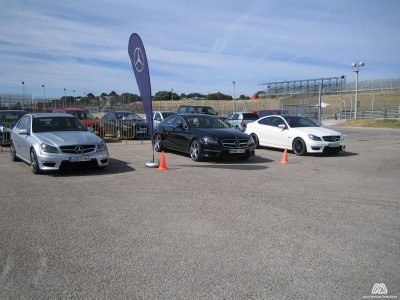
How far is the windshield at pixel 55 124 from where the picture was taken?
10.7 m

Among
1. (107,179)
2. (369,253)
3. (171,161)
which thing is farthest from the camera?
(171,161)

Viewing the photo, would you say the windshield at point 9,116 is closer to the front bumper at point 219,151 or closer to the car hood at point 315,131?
the front bumper at point 219,151

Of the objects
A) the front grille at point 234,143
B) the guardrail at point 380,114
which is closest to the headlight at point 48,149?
the front grille at point 234,143

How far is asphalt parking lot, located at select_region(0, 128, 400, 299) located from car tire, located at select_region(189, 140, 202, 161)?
7.62 feet

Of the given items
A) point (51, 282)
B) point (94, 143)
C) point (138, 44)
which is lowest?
point (51, 282)

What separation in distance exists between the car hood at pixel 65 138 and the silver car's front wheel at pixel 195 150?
3140 mm

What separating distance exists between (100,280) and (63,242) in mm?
1280

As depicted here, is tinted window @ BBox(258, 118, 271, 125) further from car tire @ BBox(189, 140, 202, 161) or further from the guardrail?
the guardrail

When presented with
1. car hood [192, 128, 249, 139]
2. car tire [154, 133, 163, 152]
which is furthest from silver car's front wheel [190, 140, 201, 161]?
car tire [154, 133, 163, 152]

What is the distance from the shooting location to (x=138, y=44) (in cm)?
1082

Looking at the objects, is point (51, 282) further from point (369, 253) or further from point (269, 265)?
point (369, 253)

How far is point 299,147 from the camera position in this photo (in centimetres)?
1438

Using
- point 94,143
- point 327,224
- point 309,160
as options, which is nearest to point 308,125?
point 309,160

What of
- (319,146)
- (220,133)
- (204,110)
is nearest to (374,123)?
(204,110)
